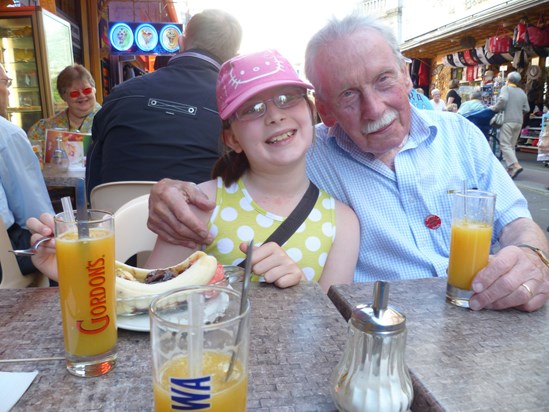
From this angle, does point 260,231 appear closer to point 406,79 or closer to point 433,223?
point 433,223

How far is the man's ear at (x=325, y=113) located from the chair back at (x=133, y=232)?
897 millimetres

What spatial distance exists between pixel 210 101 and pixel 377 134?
3.83 ft

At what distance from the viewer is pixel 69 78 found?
5039mm

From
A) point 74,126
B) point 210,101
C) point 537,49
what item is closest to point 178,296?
point 210,101

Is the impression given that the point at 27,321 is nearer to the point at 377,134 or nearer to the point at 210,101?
the point at 377,134

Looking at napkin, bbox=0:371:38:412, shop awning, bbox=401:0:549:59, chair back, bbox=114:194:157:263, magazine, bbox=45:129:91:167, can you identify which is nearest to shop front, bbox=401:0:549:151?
shop awning, bbox=401:0:549:59

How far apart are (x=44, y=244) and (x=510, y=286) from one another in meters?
1.35

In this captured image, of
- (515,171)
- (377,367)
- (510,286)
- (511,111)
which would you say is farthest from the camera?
(511,111)

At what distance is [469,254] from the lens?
4.07 ft

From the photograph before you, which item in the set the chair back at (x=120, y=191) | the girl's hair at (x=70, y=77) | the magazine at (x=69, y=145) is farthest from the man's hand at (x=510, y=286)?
the girl's hair at (x=70, y=77)

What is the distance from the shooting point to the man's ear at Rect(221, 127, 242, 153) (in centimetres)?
179

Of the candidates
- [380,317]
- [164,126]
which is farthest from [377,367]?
[164,126]

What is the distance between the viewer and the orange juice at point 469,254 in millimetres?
1231

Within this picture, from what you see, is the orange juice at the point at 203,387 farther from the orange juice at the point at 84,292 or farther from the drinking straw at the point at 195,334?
the orange juice at the point at 84,292
